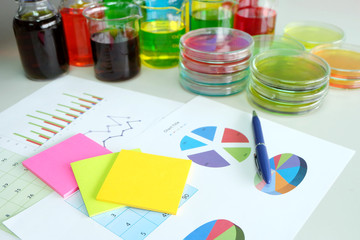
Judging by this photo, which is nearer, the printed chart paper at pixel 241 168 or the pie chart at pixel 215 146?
the printed chart paper at pixel 241 168

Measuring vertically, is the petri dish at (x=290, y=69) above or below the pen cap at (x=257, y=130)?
above

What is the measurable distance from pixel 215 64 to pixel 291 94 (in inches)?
6.9

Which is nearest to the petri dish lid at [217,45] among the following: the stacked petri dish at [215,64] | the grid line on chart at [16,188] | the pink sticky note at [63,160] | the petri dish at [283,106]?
the stacked petri dish at [215,64]

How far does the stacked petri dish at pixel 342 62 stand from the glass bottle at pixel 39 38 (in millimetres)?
620

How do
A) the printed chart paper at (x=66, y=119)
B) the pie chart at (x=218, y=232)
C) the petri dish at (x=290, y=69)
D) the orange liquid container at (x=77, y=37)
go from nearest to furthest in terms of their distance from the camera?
the pie chart at (x=218, y=232)
the printed chart paper at (x=66, y=119)
the petri dish at (x=290, y=69)
the orange liquid container at (x=77, y=37)

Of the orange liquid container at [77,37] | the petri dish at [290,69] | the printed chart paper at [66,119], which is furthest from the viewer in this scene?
the orange liquid container at [77,37]

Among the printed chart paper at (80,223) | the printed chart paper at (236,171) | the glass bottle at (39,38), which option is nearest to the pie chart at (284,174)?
the printed chart paper at (236,171)

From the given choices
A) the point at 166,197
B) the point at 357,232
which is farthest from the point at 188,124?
the point at 357,232

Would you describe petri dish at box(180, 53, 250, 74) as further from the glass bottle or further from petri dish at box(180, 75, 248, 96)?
the glass bottle

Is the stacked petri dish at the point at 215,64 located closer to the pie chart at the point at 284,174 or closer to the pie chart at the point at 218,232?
the pie chart at the point at 284,174

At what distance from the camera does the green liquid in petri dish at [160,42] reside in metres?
0.96

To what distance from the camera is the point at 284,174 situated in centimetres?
64

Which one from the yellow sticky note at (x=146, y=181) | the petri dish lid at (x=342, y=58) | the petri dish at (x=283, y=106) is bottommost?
the yellow sticky note at (x=146, y=181)

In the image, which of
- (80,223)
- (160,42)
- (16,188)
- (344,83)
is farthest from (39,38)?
(344,83)
